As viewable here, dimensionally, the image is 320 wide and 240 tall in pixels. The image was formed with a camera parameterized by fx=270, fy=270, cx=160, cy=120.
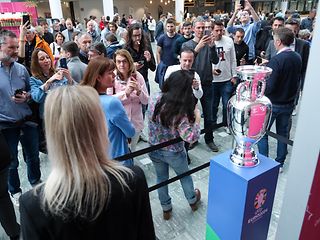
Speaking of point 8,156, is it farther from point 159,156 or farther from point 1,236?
point 159,156

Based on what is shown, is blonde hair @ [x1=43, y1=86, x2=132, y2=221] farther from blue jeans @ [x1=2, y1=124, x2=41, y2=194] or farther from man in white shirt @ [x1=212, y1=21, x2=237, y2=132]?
man in white shirt @ [x1=212, y1=21, x2=237, y2=132]

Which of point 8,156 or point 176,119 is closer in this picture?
point 8,156

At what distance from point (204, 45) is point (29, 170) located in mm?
2503

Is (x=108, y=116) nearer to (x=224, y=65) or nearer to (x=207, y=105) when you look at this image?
(x=207, y=105)

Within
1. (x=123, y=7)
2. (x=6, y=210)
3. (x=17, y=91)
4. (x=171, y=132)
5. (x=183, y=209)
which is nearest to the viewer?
(x=6, y=210)

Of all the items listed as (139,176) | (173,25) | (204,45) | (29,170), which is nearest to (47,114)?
(139,176)

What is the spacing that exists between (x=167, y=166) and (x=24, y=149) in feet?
4.85

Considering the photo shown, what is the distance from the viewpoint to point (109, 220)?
97 centimetres

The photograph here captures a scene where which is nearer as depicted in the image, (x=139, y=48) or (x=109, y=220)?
(x=109, y=220)

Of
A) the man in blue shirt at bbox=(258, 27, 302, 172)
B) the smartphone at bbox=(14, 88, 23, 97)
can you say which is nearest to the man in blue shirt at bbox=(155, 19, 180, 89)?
the man in blue shirt at bbox=(258, 27, 302, 172)

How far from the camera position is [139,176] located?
102 cm

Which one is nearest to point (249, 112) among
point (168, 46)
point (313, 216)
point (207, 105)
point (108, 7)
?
point (313, 216)

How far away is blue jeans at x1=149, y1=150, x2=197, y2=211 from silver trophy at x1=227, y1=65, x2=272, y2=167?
2.30ft

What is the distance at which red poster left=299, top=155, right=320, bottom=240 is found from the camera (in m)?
1.20
